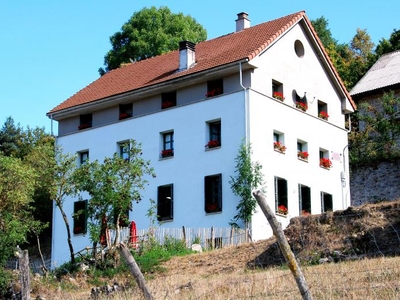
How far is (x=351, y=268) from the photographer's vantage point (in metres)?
19.2

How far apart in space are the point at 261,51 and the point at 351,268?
22.5 metres

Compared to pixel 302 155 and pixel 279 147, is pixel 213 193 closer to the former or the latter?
pixel 279 147

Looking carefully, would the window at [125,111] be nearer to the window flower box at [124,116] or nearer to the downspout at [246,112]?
the window flower box at [124,116]

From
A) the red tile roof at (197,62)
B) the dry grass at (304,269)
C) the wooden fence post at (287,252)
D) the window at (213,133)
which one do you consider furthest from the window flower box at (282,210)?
the wooden fence post at (287,252)

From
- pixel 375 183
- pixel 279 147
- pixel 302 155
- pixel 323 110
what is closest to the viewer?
pixel 279 147

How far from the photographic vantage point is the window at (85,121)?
154 ft

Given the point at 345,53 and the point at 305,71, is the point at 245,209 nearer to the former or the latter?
the point at 305,71

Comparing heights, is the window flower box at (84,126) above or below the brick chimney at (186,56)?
below

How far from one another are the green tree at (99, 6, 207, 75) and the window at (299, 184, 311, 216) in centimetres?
2605

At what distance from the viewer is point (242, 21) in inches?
1863

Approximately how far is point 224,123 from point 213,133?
94 cm

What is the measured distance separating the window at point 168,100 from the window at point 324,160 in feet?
25.5

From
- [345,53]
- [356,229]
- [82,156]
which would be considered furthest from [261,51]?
[345,53]

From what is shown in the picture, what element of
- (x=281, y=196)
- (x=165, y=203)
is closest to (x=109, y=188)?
(x=165, y=203)
